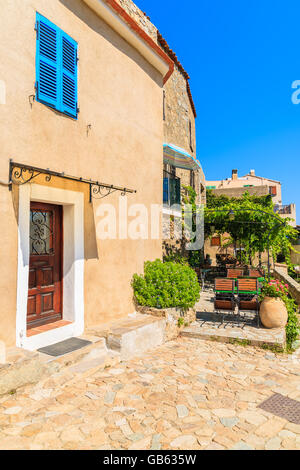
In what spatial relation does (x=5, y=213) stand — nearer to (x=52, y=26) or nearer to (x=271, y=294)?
(x=52, y=26)

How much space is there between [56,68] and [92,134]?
1.33 m

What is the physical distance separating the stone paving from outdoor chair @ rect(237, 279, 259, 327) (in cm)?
215

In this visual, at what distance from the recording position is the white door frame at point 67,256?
494cm

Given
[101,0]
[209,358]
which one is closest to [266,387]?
[209,358]

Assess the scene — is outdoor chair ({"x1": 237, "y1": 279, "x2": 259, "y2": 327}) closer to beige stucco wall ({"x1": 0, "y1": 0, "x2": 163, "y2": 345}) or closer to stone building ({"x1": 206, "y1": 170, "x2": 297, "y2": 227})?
beige stucco wall ({"x1": 0, "y1": 0, "x2": 163, "y2": 345})

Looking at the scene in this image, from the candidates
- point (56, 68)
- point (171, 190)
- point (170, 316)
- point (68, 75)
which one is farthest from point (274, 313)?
point (171, 190)

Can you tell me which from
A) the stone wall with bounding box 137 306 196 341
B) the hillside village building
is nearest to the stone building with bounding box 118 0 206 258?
the hillside village building

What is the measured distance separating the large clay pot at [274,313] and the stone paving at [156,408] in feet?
5.47

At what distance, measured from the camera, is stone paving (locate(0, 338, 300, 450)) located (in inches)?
127

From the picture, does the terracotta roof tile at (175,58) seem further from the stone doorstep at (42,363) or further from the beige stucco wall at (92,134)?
the stone doorstep at (42,363)

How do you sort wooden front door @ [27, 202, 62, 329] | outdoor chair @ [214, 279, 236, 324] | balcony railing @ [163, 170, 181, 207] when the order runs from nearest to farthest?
wooden front door @ [27, 202, 62, 329] < outdoor chair @ [214, 279, 236, 324] < balcony railing @ [163, 170, 181, 207]

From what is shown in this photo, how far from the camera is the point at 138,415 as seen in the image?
3.75m

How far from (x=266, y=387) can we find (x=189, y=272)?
12.1 ft

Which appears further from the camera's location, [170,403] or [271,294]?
[271,294]
